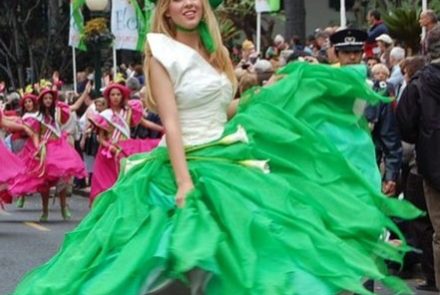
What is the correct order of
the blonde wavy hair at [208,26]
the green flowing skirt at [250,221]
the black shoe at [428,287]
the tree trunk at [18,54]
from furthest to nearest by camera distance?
the tree trunk at [18,54] → the black shoe at [428,287] → the blonde wavy hair at [208,26] → the green flowing skirt at [250,221]

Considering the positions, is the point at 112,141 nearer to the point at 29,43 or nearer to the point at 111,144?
the point at 111,144

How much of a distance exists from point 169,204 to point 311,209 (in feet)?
1.93

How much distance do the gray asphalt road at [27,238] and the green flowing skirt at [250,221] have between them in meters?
5.31

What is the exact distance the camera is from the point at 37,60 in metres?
47.0

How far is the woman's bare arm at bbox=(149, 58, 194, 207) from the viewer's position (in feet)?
19.0

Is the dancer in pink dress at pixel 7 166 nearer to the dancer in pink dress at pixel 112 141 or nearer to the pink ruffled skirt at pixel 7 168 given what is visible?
the pink ruffled skirt at pixel 7 168

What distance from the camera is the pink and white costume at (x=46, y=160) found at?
18969mm

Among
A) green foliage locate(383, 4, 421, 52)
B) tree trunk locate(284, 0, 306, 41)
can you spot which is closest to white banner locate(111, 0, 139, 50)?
tree trunk locate(284, 0, 306, 41)

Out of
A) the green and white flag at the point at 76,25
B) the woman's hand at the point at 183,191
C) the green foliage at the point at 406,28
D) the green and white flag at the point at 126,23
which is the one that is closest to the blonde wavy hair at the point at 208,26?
the woman's hand at the point at 183,191

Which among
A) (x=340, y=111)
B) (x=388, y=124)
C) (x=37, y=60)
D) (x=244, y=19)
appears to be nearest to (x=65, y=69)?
(x=37, y=60)

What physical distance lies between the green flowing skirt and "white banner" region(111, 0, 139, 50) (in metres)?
20.5

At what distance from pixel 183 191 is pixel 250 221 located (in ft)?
1.04

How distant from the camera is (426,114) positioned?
10023 mm

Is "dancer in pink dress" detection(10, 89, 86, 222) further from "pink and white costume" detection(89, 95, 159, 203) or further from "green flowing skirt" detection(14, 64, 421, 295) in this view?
"green flowing skirt" detection(14, 64, 421, 295)
